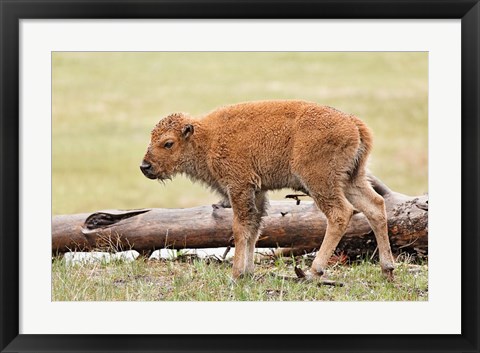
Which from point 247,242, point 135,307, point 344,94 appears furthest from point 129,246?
point 344,94

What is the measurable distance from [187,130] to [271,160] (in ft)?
3.44

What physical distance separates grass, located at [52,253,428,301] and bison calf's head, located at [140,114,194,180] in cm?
123

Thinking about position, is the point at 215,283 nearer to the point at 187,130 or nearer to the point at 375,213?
the point at 187,130

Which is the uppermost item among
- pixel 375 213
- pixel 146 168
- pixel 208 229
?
pixel 146 168

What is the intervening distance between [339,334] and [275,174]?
2526 mm

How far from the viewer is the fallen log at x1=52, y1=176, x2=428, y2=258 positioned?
9930mm

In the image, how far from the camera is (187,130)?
354 inches

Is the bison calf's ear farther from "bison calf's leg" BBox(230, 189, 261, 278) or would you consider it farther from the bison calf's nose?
"bison calf's leg" BBox(230, 189, 261, 278)

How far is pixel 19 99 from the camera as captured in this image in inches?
275

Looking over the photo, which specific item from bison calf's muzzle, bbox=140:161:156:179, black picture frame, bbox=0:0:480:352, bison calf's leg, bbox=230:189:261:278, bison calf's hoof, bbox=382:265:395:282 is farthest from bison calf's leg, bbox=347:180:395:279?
bison calf's muzzle, bbox=140:161:156:179
